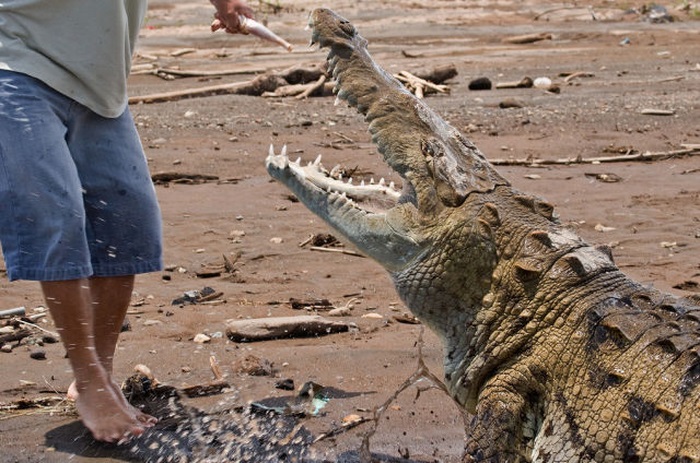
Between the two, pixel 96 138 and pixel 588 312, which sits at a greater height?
pixel 96 138

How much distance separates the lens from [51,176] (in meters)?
3.67

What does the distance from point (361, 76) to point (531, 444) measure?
1616 mm

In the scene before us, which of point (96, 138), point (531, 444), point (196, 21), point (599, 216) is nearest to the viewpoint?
point (531, 444)

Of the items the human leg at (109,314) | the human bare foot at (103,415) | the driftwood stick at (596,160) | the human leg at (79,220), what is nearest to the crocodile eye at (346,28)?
the human leg at (79,220)

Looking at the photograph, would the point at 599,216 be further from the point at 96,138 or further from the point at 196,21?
the point at 196,21

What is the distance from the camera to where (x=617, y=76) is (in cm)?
1348

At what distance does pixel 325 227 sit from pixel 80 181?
10.1ft

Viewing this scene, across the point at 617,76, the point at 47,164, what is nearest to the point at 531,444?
the point at 47,164

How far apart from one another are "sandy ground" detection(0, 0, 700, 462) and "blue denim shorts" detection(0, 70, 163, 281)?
798 millimetres

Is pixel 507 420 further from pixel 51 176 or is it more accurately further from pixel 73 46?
pixel 73 46

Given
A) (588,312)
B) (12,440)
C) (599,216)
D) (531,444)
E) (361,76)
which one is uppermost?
(361,76)

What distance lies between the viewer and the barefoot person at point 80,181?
365 cm

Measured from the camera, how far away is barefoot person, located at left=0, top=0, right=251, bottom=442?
3.65m

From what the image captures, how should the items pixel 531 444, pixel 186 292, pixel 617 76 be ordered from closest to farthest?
pixel 531 444
pixel 186 292
pixel 617 76
